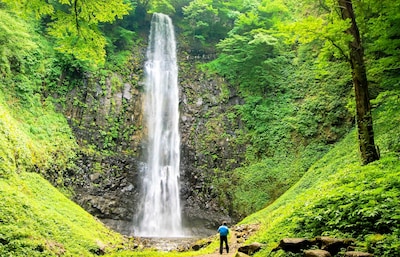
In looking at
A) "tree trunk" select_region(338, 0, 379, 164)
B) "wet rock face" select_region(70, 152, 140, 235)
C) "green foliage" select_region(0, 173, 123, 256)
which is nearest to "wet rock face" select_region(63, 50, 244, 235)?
"wet rock face" select_region(70, 152, 140, 235)

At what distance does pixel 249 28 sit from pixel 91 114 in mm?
11551

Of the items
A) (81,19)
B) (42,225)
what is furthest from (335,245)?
(42,225)

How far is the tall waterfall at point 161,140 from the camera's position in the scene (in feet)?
53.1

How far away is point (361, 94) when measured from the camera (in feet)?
22.8

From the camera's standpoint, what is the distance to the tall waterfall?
1619cm

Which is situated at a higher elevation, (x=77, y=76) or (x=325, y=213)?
(x=77, y=76)

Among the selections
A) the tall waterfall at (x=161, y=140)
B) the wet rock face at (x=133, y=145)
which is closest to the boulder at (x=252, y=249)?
the wet rock face at (x=133, y=145)

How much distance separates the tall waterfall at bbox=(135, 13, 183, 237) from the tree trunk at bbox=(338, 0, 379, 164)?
10.9m

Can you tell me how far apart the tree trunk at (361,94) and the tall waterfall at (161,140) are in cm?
1092

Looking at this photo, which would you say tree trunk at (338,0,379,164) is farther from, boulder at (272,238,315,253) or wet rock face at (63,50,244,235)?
wet rock face at (63,50,244,235)

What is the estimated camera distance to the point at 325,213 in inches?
210

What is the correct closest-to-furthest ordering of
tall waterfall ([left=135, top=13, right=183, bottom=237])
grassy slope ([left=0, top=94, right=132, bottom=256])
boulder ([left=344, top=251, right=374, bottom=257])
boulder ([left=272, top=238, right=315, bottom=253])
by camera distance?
1. boulder ([left=344, top=251, right=374, bottom=257])
2. boulder ([left=272, top=238, right=315, bottom=253])
3. grassy slope ([left=0, top=94, right=132, bottom=256])
4. tall waterfall ([left=135, top=13, right=183, bottom=237])

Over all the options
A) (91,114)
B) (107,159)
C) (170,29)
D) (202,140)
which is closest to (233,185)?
(202,140)

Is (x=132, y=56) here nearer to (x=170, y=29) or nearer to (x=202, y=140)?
(x=170, y=29)
